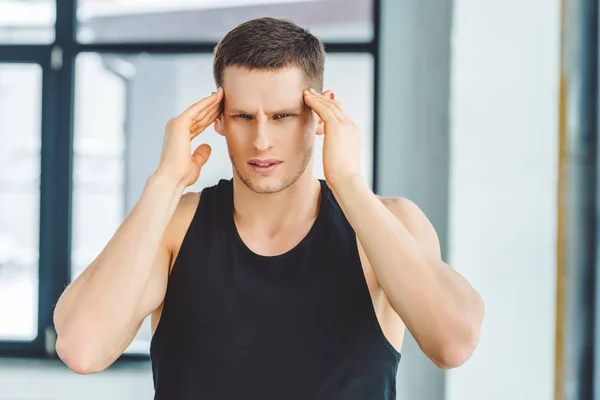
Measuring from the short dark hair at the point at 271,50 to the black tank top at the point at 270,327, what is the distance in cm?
31

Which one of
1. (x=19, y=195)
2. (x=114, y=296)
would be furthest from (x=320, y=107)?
(x=19, y=195)

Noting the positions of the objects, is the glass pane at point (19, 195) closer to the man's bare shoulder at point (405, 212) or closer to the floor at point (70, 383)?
the floor at point (70, 383)

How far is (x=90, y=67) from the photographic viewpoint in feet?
9.32

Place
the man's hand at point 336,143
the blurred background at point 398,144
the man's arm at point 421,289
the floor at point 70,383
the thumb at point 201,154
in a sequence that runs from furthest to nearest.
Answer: the floor at point 70,383
the blurred background at point 398,144
the thumb at point 201,154
the man's hand at point 336,143
the man's arm at point 421,289

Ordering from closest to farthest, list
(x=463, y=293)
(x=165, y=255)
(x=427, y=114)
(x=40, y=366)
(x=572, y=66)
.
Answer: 1. (x=463, y=293)
2. (x=165, y=255)
3. (x=572, y=66)
4. (x=427, y=114)
5. (x=40, y=366)

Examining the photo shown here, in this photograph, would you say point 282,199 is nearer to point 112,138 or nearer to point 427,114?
point 427,114

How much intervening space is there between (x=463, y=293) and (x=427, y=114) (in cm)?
153

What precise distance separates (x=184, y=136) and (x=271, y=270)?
1.00 feet

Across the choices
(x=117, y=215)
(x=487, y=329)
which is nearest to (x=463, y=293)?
(x=487, y=329)

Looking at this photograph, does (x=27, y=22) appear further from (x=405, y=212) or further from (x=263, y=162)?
(x=405, y=212)

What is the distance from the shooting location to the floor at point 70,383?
263 centimetres

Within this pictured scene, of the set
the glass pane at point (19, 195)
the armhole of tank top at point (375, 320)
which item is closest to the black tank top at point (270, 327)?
the armhole of tank top at point (375, 320)

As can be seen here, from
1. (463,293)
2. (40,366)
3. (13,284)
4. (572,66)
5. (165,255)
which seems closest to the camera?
(463,293)

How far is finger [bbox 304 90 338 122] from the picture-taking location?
1.14 metres
